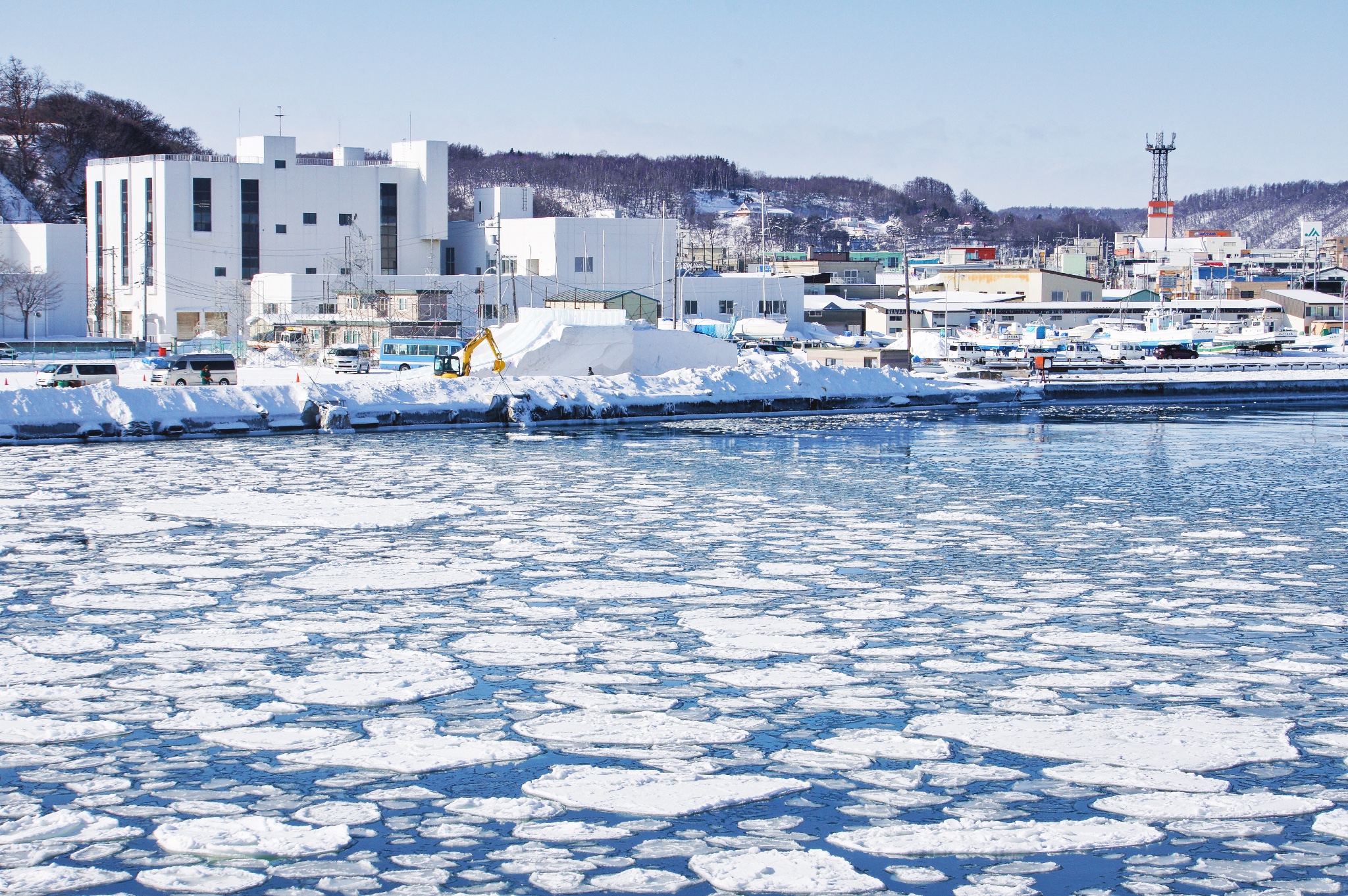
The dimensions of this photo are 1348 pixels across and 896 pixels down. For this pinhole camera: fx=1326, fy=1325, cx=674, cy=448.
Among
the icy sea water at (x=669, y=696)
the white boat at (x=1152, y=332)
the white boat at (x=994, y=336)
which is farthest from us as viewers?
the white boat at (x=1152, y=332)

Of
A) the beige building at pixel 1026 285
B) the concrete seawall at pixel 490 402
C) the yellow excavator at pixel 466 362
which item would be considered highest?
the beige building at pixel 1026 285

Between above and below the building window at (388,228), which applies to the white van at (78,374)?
below

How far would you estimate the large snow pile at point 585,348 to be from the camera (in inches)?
1428

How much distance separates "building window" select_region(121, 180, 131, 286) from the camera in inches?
2739

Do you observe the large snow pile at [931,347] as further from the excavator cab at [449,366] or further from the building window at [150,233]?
the building window at [150,233]

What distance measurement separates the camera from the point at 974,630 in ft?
29.6

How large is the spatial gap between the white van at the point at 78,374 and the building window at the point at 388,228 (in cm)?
3671

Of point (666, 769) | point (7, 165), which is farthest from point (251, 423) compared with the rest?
point (7, 165)

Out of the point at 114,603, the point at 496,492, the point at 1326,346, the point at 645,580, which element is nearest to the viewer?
the point at 114,603

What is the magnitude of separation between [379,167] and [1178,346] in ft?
138

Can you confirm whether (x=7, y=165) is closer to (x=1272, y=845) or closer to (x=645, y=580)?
(x=645, y=580)

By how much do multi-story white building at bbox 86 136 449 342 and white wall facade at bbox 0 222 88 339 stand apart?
857mm

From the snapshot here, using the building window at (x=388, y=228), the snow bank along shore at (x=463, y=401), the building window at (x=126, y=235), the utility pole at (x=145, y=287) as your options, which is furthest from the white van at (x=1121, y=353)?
the building window at (x=126, y=235)

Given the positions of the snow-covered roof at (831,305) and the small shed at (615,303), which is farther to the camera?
the snow-covered roof at (831,305)
